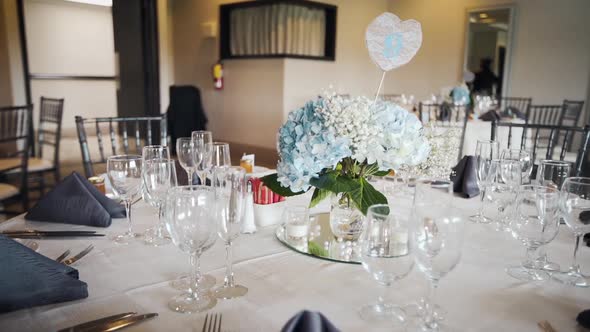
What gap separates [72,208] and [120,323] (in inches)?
24.4

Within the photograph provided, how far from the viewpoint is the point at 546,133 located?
5496 millimetres

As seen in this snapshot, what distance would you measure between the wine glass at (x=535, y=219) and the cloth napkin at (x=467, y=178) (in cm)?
68

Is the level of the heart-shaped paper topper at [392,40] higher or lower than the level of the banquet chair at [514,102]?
higher

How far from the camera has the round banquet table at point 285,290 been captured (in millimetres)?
767

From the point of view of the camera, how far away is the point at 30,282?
785mm

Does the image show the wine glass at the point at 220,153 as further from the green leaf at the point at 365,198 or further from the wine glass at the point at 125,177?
the green leaf at the point at 365,198

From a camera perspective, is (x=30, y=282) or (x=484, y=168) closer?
(x=30, y=282)

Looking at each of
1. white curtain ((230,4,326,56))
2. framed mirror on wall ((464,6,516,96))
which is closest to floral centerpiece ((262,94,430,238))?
white curtain ((230,4,326,56))

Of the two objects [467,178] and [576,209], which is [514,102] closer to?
[467,178]

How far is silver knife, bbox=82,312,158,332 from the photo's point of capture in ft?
2.32

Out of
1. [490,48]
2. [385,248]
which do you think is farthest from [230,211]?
[490,48]

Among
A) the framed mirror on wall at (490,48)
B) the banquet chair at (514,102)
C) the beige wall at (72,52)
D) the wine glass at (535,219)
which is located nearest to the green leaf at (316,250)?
the wine glass at (535,219)

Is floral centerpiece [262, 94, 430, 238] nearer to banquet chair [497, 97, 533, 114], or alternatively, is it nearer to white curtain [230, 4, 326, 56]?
banquet chair [497, 97, 533, 114]

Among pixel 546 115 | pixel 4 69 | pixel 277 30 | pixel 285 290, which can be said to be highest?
pixel 277 30
